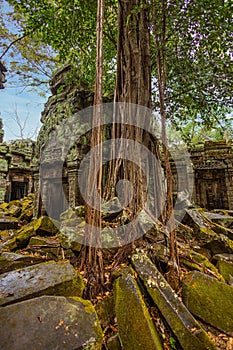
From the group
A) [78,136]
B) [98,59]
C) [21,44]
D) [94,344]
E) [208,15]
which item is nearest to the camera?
[94,344]

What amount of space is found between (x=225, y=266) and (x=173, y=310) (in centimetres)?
122

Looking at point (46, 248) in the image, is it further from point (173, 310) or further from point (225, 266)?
point (225, 266)

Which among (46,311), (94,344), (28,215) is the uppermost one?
(28,215)

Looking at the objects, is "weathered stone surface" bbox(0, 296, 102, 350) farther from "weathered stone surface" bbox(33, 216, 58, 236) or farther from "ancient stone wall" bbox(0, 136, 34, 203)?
"ancient stone wall" bbox(0, 136, 34, 203)

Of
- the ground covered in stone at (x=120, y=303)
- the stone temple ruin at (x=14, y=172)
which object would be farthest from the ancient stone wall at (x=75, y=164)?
the stone temple ruin at (x=14, y=172)

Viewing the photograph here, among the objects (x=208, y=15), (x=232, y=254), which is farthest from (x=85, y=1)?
(x=232, y=254)

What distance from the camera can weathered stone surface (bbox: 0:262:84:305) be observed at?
1540 millimetres

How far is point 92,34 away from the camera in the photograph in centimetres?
499

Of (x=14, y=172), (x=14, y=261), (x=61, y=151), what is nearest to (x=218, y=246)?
(x=14, y=261)

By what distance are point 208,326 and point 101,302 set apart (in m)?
0.92

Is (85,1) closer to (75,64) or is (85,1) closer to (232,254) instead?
(75,64)

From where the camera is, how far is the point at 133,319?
1472mm

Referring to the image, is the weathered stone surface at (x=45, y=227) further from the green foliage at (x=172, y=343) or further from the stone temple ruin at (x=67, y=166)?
the green foliage at (x=172, y=343)

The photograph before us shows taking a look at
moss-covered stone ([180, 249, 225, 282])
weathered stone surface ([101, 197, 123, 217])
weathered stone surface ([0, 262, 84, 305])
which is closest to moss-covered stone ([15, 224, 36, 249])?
weathered stone surface ([0, 262, 84, 305])
